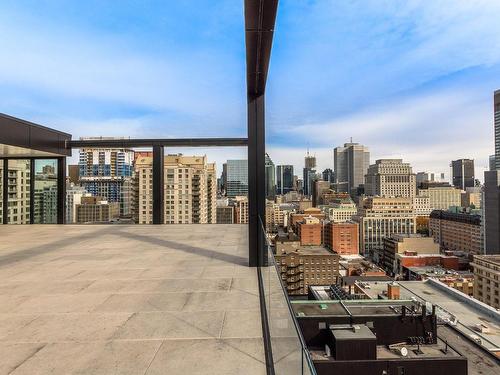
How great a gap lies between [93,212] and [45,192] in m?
1.63

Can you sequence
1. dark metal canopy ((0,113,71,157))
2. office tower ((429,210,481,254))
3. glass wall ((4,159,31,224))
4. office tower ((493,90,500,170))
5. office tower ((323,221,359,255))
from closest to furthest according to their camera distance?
dark metal canopy ((0,113,71,157)) → glass wall ((4,159,31,224)) → office tower ((323,221,359,255)) → office tower ((429,210,481,254)) → office tower ((493,90,500,170))

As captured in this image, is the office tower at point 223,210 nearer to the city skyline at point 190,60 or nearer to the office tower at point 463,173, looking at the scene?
the city skyline at point 190,60

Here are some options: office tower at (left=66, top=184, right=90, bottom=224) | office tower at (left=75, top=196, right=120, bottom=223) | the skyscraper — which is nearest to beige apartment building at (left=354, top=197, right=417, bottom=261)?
the skyscraper

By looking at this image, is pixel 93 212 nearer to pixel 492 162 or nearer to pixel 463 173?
pixel 492 162

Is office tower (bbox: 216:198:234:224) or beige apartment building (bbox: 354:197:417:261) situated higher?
office tower (bbox: 216:198:234:224)

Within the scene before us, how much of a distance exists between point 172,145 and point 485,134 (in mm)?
66669

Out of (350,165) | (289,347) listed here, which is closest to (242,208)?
(289,347)

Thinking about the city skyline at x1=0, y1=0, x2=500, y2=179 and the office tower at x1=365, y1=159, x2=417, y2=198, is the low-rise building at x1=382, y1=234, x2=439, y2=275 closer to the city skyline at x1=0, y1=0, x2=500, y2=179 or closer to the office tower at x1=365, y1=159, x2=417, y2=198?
the office tower at x1=365, y1=159, x2=417, y2=198

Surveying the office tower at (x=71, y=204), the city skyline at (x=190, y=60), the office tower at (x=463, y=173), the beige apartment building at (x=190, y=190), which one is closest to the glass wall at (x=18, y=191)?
the office tower at (x=71, y=204)

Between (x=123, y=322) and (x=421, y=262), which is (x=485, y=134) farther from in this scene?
(x=123, y=322)

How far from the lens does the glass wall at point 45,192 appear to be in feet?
23.9

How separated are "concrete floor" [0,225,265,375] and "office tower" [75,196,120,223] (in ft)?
11.6

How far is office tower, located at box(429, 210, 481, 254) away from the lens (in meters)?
53.4

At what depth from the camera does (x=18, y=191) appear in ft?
23.8
